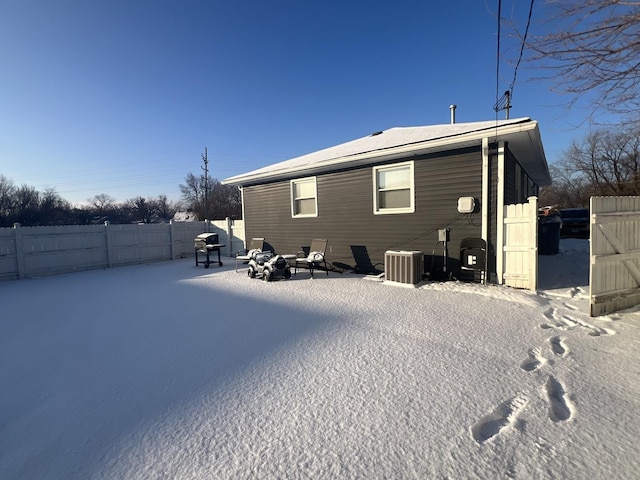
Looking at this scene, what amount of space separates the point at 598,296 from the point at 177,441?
4918mm

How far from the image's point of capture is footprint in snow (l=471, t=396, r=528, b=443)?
1.86 m

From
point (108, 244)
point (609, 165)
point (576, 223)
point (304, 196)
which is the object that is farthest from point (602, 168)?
point (108, 244)

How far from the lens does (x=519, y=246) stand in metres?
5.34

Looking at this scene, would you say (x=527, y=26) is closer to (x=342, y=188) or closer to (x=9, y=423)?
(x=342, y=188)

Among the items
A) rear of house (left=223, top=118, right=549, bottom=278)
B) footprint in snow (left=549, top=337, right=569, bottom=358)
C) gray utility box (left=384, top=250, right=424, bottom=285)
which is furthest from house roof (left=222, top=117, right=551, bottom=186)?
footprint in snow (left=549, top=337, right=569, bottom=358)

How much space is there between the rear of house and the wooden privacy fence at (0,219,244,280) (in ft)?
14.4

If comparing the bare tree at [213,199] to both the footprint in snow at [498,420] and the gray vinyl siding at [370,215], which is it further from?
the footprint in snow at [498,420]

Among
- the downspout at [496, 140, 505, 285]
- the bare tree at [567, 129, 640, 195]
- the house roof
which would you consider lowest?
the downspout at [496, 140, 505, 285]

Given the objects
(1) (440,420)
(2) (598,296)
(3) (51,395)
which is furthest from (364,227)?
(3) (51,395)

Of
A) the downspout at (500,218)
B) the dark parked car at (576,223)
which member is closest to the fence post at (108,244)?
the downspout at (500,218)

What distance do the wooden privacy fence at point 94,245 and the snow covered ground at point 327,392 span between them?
5339 millimetres

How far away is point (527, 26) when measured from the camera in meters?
3.37

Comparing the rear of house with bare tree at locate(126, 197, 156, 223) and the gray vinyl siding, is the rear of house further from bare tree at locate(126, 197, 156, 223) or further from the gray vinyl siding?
bare tree at locate(126, 197, 156, 223)

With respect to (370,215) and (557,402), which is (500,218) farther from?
(557,402)
